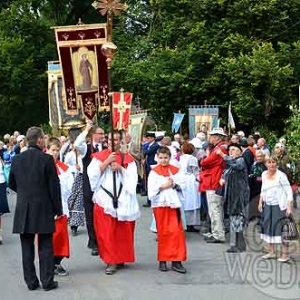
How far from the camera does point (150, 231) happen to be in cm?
1165

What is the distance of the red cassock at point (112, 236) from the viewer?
8.20m

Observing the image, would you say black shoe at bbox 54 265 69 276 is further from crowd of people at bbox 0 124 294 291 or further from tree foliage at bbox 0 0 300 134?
tree foliage at bbox 0 0 300 134

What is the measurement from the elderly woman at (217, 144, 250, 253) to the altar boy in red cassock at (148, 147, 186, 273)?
1.40 metres

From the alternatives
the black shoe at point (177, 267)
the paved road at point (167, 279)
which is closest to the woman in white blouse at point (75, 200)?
the paved road at point (167, 279)

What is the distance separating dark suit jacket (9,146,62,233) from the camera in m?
7.23

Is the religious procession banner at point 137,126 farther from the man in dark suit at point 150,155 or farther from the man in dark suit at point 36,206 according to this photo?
the man in dark suit at point 36,206

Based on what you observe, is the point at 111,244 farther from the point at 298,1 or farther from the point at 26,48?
the point at 26,48

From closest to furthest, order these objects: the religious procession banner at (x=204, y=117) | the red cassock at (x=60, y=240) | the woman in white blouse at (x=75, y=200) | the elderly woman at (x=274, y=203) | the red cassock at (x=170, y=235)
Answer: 1. the red cassock at (x=60, y=240)
2. the red cassock at (x=170, y=235)
3. the elderly woman at (x=274, y=203)
4. the woman in white blouse at (x=75, y=200)
5. the religious procession banner at (x=204, y=117)

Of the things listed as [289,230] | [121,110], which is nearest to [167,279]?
[289,230]

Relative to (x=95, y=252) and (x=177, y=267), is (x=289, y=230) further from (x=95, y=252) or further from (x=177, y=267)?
(x=95, y=252)

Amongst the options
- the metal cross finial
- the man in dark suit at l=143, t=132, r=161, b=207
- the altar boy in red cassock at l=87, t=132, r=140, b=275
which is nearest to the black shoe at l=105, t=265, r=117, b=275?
the altar boy in red cassock at l=87, t=132, r=140, b=275

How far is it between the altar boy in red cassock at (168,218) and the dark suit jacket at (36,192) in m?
1.51

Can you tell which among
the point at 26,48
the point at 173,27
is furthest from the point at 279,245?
the point at 26,48

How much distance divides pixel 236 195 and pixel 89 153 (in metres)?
2.26
